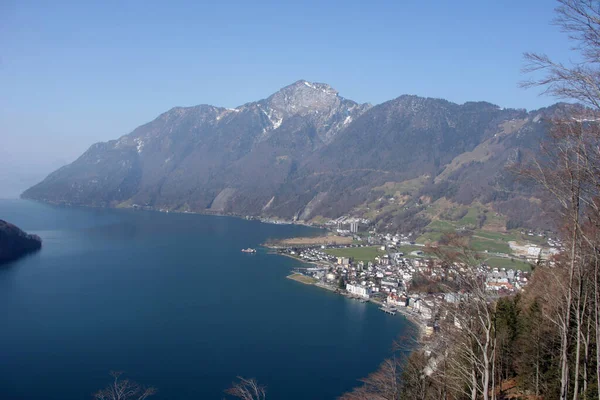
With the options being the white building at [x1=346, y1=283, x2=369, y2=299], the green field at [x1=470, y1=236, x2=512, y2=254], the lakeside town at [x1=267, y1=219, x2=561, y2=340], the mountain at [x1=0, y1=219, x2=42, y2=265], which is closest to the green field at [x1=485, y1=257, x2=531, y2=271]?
the lakeside town at [x1=267, y1=219, x2=561, y2=340]

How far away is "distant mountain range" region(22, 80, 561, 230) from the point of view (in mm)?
47125

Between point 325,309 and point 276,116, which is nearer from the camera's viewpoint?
point 325,309

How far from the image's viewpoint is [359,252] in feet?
98.3

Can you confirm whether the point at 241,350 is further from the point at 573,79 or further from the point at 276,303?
the point at 573,79

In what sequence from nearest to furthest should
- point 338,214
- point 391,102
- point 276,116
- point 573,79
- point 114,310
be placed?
1. point 573,79
2. point 114,310
3. point 338,214
4. point 391,102
5. point 276,116

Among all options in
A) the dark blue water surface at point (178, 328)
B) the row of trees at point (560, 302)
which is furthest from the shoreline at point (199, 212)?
the row of trees at point (560, 302)

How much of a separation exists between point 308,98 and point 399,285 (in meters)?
76.7

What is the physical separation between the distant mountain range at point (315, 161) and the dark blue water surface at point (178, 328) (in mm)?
21376

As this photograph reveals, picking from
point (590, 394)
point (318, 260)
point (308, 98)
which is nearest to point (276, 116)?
point (308, 98)

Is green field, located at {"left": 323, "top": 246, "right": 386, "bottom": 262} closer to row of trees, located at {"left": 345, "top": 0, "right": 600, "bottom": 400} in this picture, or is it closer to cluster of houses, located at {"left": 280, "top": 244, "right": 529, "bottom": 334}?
cluster of houses, located at {"left": 280, "top": 244, "right": 529, "bottom": 334}

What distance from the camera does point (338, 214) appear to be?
48500 millimetres

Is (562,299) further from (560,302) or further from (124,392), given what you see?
(124,392)

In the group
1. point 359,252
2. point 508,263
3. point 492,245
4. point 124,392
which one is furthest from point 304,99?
point 124,392

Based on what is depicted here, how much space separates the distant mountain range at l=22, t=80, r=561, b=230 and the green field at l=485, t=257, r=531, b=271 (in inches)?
445
